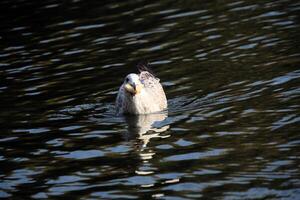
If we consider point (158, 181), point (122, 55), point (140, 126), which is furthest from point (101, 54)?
point (158, 181)

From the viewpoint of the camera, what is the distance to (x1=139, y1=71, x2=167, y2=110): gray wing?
1497 cm

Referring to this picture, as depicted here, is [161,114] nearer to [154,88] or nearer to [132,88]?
[132,88]

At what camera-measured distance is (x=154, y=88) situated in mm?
15312

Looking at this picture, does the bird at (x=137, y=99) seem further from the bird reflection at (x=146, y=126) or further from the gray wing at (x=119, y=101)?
the bird reflection at (x=146, y=126)

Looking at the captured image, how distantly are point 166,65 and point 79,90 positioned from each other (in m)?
2.25

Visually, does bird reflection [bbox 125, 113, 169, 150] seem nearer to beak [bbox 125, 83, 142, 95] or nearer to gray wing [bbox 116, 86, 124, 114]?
gray wing [bbox 116, 86, 124, 114]

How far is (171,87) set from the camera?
16.3 meters

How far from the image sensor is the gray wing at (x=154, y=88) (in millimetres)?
14969

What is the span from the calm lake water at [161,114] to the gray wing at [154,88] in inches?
11.4

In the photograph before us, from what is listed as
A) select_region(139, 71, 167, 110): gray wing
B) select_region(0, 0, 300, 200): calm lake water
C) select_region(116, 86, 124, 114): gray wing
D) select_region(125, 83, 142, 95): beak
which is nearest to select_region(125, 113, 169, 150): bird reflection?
select_region(0, 0, 300, 200): calm lake water

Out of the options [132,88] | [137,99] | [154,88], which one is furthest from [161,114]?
[154,88]

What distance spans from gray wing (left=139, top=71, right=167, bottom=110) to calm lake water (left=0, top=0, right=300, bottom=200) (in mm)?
291

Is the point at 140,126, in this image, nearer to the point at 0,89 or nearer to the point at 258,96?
the point at 258,96

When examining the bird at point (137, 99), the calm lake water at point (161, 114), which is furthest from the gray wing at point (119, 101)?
the calm lake water at point (161, 114)
